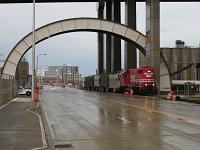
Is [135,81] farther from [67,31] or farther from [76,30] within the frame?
[67,31]

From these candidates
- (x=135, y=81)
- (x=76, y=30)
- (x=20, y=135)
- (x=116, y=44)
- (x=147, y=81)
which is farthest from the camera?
(x=116, y=44)

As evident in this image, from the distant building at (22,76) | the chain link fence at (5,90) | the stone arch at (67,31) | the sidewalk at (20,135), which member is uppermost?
the stone arch at (67,31)

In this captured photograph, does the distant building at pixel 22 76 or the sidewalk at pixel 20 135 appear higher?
the distant building at pixel 22 76

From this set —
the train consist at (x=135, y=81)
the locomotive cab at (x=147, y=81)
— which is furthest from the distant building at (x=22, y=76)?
the locomotive cab at (x=147, y=81)

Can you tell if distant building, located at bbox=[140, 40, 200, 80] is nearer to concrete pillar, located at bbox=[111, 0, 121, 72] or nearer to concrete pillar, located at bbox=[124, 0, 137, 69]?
concrete pillar, located at bbox=[111, 0, 121, 72]

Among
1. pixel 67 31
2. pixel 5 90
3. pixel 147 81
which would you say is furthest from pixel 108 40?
pixel 5 90

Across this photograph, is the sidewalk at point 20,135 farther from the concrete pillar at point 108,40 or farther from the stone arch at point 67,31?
the concrete pillar at point 108,40

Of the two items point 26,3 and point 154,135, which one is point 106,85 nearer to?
point 26,3

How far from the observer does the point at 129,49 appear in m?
88.8

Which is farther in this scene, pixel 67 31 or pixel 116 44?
pixel 116 44

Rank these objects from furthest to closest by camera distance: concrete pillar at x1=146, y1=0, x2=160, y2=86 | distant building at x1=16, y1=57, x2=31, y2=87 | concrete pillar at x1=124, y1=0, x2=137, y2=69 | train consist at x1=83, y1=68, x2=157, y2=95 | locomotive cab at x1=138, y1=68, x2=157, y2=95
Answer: distant building at x1=16, y1=57, x2=31, y2=87 < concrete pillar at x1=124, y1=0, x2=137, y2=69 < concrete pillar at x1=146, y1=0, x2=160, y2=86 < train consist at x1=83, y1=68, x2=157, y2=95 < locomotive cab at x1=138, y1=68, x2=157, y2=95

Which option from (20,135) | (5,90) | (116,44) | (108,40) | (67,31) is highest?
(108,40)

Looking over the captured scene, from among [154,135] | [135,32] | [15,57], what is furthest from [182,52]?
[154,135]

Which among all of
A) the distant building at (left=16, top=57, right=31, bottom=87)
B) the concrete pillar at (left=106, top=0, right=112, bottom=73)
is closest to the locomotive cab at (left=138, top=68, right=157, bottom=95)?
the distant building at (left=16, top=57, right=31, bottom=87)
